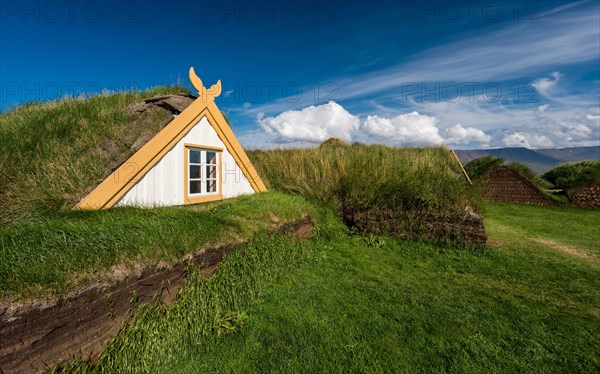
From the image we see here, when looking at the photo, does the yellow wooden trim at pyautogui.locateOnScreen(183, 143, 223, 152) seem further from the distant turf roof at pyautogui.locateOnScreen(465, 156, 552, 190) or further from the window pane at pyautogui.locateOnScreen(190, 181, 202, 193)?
the distant turf roof at pyautogui.locateOnScreen(465, 156, 552, 190)

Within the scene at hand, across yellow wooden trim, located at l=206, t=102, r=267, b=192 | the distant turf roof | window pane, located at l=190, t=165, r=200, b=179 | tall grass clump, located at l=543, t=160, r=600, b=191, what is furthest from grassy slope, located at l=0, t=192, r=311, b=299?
tall grass clump, located at l=543, t=160, r=600, b=191

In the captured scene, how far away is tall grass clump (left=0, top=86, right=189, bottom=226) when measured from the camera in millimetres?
3826

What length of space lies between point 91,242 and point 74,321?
2.45 ft

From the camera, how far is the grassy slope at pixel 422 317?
111 inches

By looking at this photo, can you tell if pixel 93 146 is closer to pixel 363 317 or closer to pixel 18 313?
pixel 18 313

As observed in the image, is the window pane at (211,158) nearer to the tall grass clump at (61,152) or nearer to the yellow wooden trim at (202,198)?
the yellow wooden trim at (202,198)

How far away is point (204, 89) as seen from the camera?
5859 mm

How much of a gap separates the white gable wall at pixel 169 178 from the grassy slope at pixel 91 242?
20.4 inches

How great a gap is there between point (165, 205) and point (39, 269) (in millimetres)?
2691

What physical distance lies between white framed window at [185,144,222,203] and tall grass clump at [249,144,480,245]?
99.2 inches

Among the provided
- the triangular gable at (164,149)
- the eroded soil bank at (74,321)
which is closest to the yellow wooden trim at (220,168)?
the triangular gable at (164,149)

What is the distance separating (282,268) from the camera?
4.75m

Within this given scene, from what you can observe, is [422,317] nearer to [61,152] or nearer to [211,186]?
[211,186]

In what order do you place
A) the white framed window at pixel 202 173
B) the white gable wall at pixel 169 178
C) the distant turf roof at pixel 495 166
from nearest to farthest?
the white gable wall at pixel 169 178 → the white framed window at pixel 202 173 → the distant turf roof at pixel 495 166
